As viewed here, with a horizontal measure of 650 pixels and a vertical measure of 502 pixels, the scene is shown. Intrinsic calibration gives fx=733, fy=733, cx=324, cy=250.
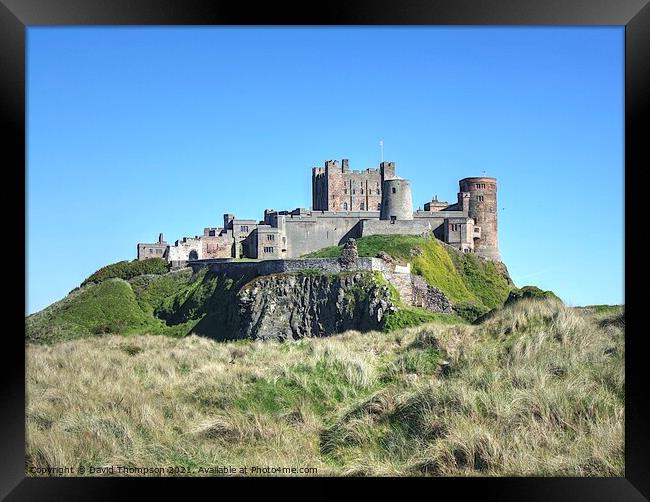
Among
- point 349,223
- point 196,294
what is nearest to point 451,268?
point 349,223

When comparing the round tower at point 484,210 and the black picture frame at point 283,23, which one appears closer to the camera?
the black picture frame at point 283,23

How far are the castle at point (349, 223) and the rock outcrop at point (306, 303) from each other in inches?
292

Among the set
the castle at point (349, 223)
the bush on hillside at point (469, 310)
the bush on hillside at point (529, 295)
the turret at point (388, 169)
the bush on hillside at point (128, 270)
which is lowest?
the bush on hillside at point (469, 310)

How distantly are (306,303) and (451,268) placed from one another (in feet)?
28.1

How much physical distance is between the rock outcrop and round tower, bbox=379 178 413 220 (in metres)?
9.59

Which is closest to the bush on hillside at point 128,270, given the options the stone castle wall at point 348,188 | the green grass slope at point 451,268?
the green grass slope at point 451,268

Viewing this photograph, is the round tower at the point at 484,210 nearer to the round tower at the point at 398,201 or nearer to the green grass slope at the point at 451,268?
the green grass slope at the point at 451,268

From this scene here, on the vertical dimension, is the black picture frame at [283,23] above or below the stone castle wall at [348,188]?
below

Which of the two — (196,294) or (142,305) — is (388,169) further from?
(142,305)

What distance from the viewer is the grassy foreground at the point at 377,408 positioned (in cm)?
554

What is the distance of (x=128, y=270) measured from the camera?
3591 centimetres

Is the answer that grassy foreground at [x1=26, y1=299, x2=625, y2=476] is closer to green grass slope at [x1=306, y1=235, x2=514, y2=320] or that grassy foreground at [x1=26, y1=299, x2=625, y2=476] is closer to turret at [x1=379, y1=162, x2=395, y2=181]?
green grass slope at [x1=306, y1=235, x2=514, y2=320]
